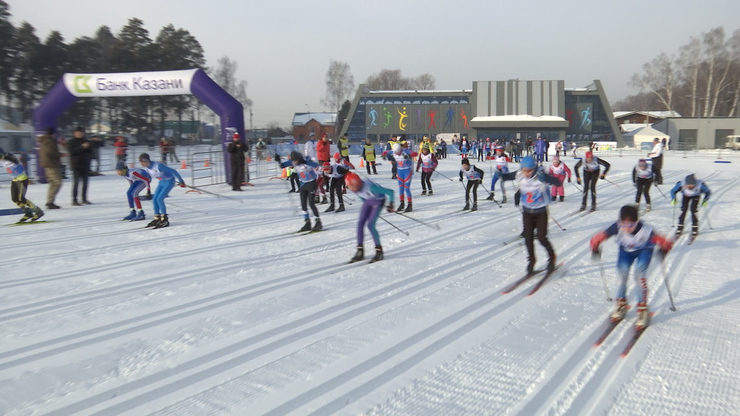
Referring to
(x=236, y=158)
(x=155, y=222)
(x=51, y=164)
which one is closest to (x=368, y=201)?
(x=155, y=222)

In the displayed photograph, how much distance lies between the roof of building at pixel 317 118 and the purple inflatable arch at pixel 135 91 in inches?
2296

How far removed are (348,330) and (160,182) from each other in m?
6.30

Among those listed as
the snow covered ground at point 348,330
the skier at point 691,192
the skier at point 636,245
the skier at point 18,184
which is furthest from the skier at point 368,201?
the skier at point 18,184

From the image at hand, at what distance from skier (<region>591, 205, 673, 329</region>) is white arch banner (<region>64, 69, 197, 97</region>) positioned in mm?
14087

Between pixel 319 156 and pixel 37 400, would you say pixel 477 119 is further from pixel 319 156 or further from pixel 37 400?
pixel 37 400

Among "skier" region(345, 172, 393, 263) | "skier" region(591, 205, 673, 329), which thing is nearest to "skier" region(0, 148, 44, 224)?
"skier" region(345, 172, 393, 263)

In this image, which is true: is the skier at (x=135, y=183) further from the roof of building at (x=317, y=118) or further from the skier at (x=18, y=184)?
the roof of building at (x=317, y=118)

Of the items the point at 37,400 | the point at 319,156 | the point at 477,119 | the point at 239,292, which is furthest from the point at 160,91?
the point at 477,119

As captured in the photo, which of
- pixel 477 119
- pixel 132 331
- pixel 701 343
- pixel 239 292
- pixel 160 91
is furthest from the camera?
pixel 477 119

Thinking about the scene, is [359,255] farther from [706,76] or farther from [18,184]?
[706,76]

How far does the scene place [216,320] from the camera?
14.9 ft

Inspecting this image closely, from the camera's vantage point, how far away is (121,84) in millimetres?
15273

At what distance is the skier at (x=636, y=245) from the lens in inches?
162

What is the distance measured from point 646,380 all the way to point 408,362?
1.71 metres
